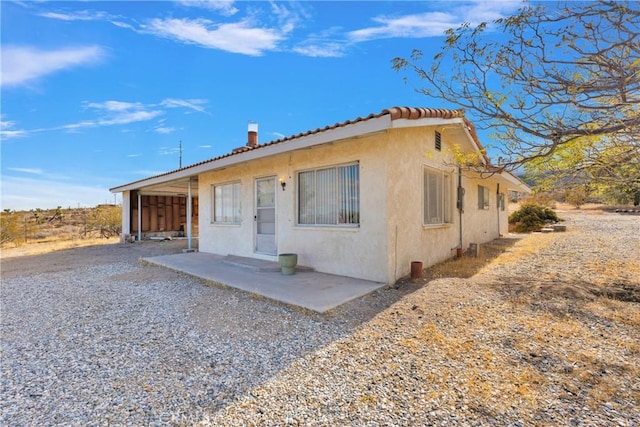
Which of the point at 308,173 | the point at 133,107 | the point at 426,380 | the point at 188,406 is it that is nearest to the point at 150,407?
the point at 188,406

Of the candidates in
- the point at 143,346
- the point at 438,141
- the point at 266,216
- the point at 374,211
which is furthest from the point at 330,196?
the point at 143,346

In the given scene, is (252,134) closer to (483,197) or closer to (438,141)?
(438,141)

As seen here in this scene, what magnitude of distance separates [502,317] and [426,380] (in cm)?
224

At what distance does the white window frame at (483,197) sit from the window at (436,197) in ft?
14.0

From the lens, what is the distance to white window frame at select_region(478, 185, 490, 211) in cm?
1268

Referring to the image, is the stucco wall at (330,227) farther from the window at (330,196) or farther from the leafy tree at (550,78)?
the leafy tree at (550,78)

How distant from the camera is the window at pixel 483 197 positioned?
41.6 ft

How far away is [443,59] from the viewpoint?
570 cm

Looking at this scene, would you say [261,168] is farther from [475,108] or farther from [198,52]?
[475,108]

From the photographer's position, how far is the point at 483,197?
1320 centimetres

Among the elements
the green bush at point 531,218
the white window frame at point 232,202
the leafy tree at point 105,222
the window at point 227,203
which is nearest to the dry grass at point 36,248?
the leafy tree at point 105,222

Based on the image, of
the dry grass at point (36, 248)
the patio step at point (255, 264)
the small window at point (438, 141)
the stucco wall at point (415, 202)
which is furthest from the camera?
the dry grass at point (36, 248)

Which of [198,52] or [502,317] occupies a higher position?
[198,52]

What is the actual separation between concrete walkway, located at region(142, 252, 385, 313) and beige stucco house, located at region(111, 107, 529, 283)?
44cm
